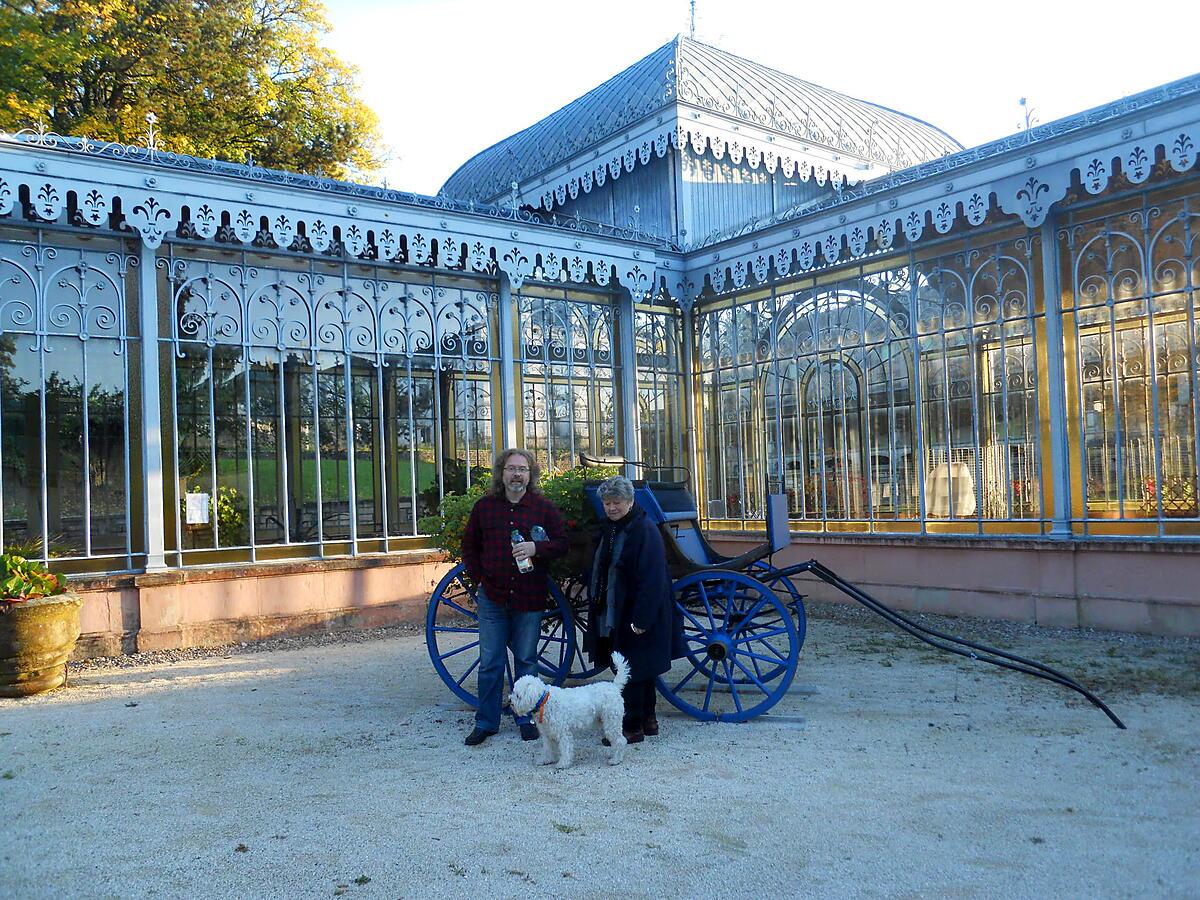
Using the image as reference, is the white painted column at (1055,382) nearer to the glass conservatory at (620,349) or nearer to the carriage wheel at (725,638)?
the glass conservatory at (620,349)

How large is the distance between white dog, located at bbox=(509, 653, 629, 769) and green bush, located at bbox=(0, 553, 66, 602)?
3914mm

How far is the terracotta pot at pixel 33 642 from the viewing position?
248 inches

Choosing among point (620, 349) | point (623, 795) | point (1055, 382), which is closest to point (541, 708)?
point (623, 795)

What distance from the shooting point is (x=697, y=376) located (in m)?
11.7

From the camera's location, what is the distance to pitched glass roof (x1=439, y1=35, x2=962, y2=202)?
12258 millimetres

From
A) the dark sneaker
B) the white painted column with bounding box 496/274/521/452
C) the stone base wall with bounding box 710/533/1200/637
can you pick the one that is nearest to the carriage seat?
the dark sneaker

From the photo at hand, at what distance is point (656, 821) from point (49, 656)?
192 inches

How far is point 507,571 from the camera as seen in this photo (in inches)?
212

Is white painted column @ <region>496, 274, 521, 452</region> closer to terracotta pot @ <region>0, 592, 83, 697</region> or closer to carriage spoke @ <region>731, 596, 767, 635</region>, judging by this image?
terracotta pot @ <region>0, 592, 83, 697</region>

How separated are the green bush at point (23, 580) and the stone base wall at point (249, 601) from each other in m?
0.90

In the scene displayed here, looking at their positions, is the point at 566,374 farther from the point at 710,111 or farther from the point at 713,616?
the point at 713,616

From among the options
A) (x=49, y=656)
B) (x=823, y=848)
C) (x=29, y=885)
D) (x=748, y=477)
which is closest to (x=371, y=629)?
(x=49, y=656)

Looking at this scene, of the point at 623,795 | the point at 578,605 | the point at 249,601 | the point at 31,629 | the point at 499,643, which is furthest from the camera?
the point at 249,601

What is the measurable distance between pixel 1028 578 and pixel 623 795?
Result: 218 inches
